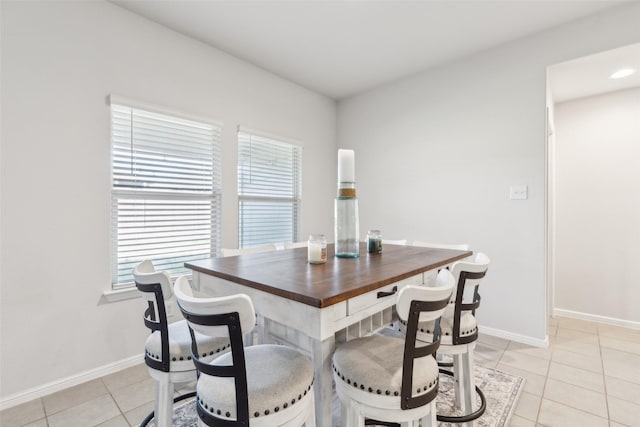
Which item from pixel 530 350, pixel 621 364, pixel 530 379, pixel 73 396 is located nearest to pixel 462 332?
pixel 530 379

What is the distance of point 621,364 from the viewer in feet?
7.60

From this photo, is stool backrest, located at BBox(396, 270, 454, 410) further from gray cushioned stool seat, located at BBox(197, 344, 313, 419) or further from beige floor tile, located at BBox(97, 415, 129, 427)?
beige floor tile, located at BBox(97, 415, 129, 427)

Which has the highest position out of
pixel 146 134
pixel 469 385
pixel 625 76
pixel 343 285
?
pixel 625 76

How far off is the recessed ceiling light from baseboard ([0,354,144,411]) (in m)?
4.71

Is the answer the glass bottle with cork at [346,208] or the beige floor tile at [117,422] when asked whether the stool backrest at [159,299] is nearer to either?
the beige floor tile at [117,422]

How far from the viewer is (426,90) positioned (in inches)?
133

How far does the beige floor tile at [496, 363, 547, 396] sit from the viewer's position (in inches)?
79.0

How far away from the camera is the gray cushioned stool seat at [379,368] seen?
3.46 ft

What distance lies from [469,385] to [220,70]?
10.4 feet

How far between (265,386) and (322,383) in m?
0.27

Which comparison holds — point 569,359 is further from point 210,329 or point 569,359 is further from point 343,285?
point 210,329

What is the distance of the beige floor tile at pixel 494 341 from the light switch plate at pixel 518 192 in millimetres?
1327

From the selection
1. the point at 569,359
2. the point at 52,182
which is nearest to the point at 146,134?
the point at 52,182

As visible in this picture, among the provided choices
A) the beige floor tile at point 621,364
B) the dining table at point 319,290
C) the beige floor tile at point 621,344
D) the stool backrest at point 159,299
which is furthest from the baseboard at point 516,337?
the stool backrest at point 159,299
